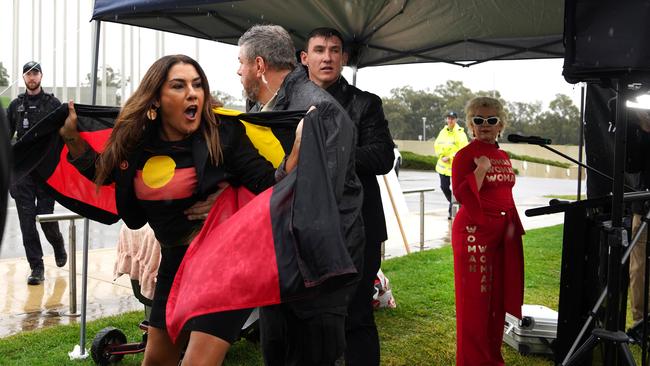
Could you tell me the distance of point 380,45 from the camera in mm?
6387

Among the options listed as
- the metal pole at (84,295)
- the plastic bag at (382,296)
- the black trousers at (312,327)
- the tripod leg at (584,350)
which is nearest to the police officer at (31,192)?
the metal pole at (84,295)

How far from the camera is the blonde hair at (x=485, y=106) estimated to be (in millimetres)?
4410

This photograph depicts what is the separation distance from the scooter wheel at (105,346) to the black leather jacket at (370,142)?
190 cm

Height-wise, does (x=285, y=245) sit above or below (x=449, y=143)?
below

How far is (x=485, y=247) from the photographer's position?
170 inches

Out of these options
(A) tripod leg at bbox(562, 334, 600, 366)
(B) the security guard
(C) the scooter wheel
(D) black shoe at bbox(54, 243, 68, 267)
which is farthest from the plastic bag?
(B) the security guard

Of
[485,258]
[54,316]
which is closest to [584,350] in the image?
[485,258]

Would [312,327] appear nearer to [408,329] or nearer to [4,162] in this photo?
[4,162]

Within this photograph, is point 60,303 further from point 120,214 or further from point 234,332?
point 234,332

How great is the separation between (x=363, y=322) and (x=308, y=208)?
1.62 meters

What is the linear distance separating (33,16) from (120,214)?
13330mm

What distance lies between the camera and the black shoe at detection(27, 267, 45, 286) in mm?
6875

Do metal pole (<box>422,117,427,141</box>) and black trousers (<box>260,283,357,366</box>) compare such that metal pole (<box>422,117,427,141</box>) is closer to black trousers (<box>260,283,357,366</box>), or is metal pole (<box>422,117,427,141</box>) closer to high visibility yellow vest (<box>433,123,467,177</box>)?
high visibility yellow vest (<box>433,123,467,177</box>)

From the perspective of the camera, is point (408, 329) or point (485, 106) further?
point (408, 329)
